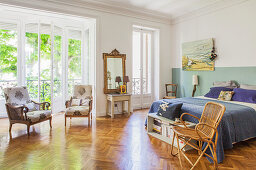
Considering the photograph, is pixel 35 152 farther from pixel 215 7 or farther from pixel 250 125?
pixel 215 7

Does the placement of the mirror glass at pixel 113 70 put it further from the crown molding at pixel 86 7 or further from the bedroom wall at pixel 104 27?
the crown molding at pixel 86 7

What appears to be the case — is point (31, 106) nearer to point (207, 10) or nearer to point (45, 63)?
point (45, 63)

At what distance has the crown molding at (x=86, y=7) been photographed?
4.66m

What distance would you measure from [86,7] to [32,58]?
223cm

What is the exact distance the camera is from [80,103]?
509 cm

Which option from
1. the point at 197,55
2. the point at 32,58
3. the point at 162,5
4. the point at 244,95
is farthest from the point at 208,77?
the point at 32,58

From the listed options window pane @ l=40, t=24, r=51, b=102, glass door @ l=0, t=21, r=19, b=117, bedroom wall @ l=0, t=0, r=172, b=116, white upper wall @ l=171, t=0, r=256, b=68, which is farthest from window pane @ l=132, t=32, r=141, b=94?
glass door @ l=0, t=21, r=19, b=117

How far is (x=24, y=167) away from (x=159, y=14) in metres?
5.93

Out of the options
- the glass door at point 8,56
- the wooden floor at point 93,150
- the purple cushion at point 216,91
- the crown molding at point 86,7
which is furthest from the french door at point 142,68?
the glass door at point 8,56

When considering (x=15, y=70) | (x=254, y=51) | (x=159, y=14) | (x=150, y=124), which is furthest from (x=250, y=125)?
(x=15, y=70)

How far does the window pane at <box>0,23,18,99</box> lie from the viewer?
5.35 meters

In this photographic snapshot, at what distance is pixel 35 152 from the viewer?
10.2ft

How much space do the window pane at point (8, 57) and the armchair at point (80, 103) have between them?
6.53 ft

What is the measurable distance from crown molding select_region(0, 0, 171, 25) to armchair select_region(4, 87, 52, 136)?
2.12m
